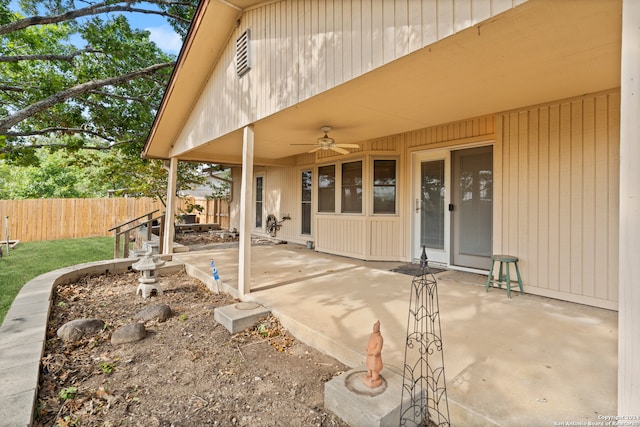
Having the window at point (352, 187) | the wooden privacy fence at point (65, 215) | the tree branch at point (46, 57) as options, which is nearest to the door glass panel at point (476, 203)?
the window at point (352, 187)

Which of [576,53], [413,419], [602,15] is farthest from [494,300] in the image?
[602,15]

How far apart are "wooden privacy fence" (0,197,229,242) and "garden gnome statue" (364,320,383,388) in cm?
1056

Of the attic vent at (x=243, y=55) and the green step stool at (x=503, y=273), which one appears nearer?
the green step stool at (x=503, y=273)

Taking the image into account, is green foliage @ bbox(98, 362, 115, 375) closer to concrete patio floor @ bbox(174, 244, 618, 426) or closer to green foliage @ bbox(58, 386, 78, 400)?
green foliage @ bbox(58, 386, 78, 400)

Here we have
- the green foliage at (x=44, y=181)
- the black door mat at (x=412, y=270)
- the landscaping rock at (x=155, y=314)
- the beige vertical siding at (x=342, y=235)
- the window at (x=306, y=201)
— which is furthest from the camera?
the green foliage at (x=44, y=181)

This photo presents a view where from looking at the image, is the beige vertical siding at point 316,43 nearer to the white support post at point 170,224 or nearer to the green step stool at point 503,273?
the white support post at point 170,224

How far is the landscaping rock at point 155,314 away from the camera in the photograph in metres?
3.46

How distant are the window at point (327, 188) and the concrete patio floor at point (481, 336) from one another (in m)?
2.22

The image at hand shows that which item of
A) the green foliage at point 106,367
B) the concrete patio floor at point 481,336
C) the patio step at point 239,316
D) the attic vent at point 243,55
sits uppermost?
the attic vent at point 243,55

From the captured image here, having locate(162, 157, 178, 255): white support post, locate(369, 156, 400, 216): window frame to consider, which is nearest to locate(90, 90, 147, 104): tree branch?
locate(162, 157, 178, 255): white support post

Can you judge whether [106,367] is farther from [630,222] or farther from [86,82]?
[86,82]

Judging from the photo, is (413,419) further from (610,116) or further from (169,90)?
(169,90)

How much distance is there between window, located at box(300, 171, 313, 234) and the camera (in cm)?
791

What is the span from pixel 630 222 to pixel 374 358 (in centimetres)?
136
